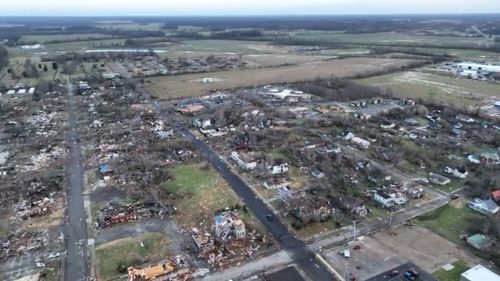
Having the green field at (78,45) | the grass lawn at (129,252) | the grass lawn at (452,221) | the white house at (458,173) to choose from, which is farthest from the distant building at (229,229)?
the green field at (78,45)

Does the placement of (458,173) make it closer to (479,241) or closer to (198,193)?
(479,241)

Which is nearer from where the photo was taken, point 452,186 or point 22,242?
point 22,242

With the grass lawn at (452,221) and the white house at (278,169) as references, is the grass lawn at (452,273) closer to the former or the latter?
the grass lawn at (452,221)

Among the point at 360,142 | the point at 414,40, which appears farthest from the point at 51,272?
the point at 414,40

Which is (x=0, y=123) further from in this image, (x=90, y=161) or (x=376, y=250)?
(x=376, y=250)

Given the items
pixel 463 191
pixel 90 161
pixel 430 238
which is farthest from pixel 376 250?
pixel 90 161

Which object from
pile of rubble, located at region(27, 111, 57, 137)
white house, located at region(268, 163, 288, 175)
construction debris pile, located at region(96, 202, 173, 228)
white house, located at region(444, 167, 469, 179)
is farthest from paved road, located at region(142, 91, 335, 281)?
pile of rubble, located at region(27, 111, 57, 137)

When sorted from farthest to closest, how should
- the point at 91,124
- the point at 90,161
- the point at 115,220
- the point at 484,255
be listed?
the point at 91,124 < the point at 90,161 < the point at 115,220 < the point at 484,255
